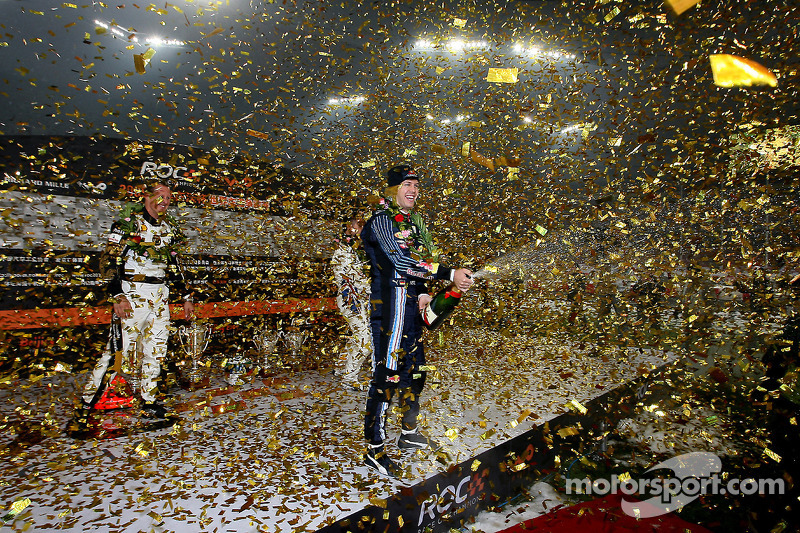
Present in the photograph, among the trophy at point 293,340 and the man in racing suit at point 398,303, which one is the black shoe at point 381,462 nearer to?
the man in racing suit at point 398,303

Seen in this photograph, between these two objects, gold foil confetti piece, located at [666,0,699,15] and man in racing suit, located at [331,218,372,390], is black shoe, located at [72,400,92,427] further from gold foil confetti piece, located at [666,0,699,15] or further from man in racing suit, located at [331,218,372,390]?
gold foil confetti piece, located at [666,0,699,15]

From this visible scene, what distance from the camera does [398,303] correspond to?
2.53 meters

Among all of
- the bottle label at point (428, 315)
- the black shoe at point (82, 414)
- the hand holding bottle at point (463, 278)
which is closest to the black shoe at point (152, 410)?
the black shoe at point (82, 414)

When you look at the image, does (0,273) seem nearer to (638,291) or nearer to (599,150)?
(599,150)

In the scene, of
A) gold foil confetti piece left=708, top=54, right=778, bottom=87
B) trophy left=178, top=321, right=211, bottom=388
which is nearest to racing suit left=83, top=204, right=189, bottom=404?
trophy left=178, top=321, right=211, bottom=388

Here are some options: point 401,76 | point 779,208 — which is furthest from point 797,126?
point 401,76

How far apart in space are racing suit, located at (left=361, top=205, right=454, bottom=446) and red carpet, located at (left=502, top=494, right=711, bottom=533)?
1.10 meters

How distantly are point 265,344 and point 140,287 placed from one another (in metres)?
2.37

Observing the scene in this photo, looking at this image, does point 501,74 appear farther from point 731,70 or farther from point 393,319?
point 393,319

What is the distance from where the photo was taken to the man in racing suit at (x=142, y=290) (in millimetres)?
3096

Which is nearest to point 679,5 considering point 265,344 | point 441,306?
point 441,306

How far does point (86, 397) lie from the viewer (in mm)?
3045

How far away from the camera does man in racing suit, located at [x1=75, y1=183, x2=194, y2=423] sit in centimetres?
310

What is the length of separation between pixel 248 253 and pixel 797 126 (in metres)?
6.38
